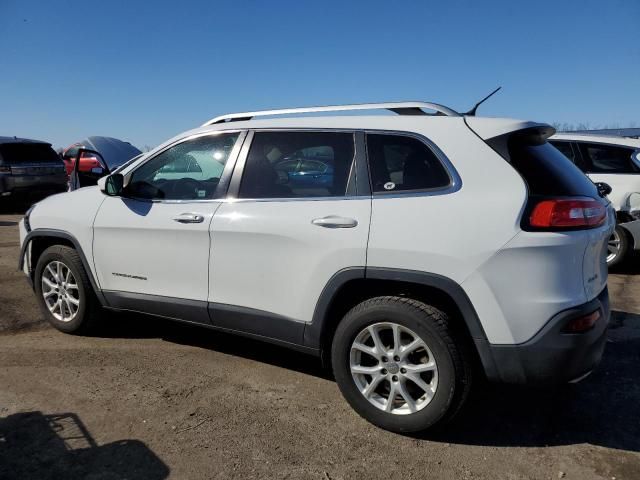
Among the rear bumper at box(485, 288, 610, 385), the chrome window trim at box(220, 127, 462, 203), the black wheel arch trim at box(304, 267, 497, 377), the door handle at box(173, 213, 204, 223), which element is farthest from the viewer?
the door handle at box(173, 213, 204, 223)

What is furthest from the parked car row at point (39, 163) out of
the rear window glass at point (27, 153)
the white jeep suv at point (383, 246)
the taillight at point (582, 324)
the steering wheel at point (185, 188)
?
the taillight at point (582, 324)

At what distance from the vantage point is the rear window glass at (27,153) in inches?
451

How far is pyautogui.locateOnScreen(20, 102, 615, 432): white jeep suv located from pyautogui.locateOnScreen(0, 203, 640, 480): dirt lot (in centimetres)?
30

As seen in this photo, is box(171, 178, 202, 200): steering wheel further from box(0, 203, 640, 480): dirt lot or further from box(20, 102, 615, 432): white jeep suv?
box(0, 203, 640, 480): dirt lot

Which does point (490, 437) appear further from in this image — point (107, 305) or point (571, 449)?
point (107, 305)

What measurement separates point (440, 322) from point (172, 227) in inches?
75.8

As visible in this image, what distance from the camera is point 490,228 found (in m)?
2.59

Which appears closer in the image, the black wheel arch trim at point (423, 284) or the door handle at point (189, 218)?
the black wheel arch trim at point (423, 284)

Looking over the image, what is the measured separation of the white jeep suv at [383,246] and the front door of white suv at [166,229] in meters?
0.01

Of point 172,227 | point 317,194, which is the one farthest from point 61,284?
point 317,194

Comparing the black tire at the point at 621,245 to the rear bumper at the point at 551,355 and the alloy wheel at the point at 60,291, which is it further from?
the alloy wheel at the point at 60,291

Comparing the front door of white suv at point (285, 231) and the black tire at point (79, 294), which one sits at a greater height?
the front door of white suv at point (285, 231)

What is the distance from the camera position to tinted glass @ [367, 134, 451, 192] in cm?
Answer: 287

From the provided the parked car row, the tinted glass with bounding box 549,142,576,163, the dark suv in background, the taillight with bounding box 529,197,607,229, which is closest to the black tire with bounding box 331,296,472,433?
the taillight with bounding box 529,197,607,229
